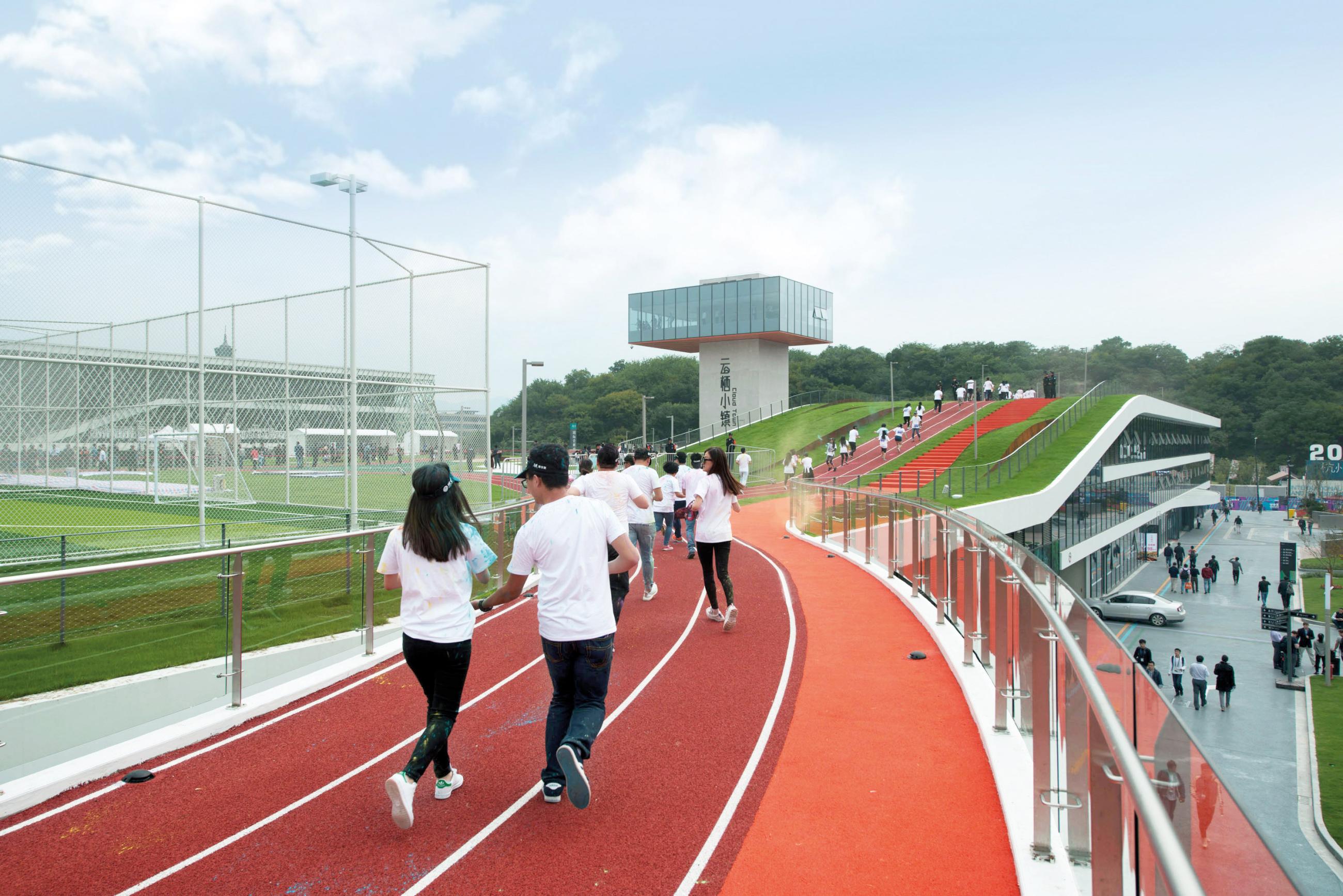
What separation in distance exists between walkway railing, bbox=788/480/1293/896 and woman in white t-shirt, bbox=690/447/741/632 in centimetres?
228

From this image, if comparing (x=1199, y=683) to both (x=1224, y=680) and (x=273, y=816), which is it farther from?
(x=273, y=816)

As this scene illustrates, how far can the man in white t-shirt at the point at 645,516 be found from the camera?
945 centimetres

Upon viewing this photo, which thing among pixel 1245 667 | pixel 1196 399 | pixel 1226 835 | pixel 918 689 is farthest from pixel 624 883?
pixel 1196 399

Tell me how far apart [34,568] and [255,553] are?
22.2 ft

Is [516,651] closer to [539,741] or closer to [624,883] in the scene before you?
[539,741]

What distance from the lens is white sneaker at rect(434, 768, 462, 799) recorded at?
447cm

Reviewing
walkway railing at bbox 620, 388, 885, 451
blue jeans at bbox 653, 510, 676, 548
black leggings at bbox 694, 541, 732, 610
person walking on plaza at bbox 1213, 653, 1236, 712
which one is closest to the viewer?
black leggings at bbox 694, 541, 732, 610

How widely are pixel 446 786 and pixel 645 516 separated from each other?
5.21m

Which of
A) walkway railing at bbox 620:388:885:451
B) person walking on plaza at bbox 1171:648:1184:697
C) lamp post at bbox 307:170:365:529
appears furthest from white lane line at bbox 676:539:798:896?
walkway railing at bbox 620:388:885:451

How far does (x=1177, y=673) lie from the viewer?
78.5 feet

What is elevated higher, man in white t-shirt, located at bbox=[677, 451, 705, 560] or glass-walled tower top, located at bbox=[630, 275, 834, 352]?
glass-walled tower top, located at bbox=[630, 275, 834, 352]

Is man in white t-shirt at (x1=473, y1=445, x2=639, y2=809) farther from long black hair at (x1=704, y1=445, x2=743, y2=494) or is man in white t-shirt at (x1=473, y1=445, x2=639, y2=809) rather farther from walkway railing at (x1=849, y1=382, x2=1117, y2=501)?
walkway railing at (x1=849, y1=382, x2=1117, y2=501)

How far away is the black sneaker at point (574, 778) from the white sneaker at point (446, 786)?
0.92 m

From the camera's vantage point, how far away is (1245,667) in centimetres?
2758
